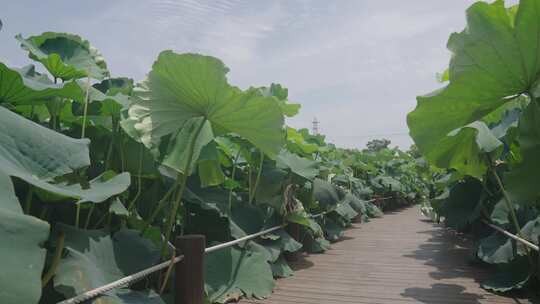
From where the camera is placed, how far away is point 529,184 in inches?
69.3

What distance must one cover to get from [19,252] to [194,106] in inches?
48.9

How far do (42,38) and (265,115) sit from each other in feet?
3.46

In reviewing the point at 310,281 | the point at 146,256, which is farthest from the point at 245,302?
the point at 146,256

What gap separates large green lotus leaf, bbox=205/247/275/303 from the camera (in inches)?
88.8

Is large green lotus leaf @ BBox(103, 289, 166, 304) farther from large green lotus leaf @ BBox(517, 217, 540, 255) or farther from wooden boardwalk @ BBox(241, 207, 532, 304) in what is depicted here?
large green lotus leaf @ BBox(517, 217, 540, 255)

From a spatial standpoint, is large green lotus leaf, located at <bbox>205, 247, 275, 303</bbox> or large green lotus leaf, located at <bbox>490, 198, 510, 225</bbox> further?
large green lotus leaf, located at <bbox>490, 198, 510, 225</bbox>

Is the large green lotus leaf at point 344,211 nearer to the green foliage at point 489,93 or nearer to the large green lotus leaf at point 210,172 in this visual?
the green foliage at point 489,93

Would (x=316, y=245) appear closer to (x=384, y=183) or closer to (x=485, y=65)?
(x=485, y=65)

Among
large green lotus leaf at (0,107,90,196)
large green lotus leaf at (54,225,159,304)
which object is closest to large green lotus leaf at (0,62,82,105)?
large green lotus leaf at (0,107,90,196)

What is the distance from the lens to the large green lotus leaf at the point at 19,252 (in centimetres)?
61

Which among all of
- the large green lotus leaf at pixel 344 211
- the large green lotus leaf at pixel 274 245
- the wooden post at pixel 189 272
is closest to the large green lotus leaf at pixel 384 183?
the large green lotus leaf at pixel 344 211

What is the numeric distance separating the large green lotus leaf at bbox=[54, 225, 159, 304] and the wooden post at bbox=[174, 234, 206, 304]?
0.14 metres

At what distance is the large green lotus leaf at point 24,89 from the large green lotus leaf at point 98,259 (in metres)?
0.40

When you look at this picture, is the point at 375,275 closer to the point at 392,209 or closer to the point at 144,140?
the point at 144,140
